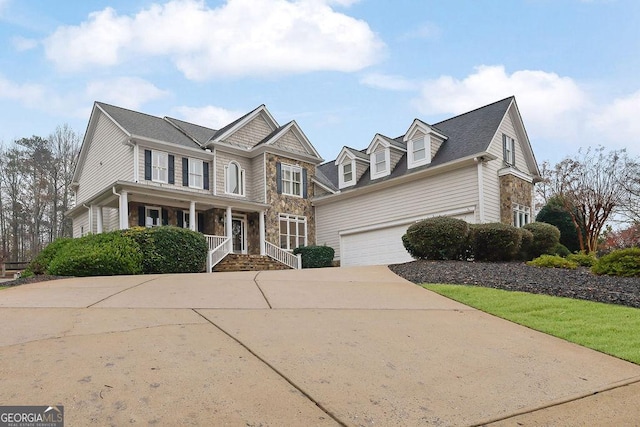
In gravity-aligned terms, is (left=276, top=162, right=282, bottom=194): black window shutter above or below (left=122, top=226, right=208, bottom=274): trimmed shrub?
above

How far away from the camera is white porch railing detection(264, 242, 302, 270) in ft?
65.8

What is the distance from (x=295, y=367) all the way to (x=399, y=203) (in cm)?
1548

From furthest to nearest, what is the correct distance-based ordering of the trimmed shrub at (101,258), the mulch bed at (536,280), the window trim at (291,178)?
1. the window trim at (291,178)
2. the trimmed shrub at (101,258)
3. the mulch bed at (536,280)

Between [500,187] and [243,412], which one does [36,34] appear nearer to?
Result: [243,412]

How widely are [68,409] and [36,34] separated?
1371 centimetres

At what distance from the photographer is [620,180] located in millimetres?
23234

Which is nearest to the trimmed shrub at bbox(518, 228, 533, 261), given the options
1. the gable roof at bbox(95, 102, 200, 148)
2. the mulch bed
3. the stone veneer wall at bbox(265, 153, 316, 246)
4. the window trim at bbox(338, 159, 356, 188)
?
the mulch bed

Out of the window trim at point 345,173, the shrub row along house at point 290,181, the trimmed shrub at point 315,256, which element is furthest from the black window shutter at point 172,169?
the window trim at point 345,173

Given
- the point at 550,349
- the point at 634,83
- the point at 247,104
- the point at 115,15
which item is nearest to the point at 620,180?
the point at 634,83

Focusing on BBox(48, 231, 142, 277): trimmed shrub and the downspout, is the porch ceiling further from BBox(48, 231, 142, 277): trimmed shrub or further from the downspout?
the downspout

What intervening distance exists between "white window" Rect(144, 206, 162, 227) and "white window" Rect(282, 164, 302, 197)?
6.15m

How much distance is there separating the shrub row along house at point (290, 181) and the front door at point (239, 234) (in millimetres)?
49

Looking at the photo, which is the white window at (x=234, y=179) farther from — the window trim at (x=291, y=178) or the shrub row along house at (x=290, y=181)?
the window trim at (x=291, y=178)

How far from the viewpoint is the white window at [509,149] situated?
18344mm
